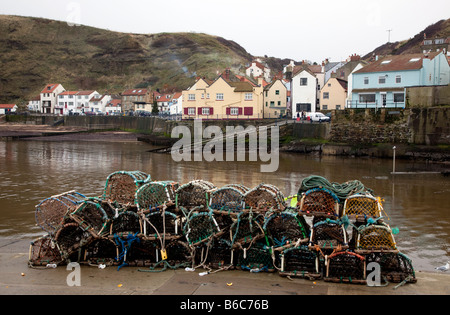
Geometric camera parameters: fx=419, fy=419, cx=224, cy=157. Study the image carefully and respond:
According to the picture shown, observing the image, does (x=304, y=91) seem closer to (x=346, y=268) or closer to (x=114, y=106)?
(x=346, y=268)

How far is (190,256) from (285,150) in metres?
29.1

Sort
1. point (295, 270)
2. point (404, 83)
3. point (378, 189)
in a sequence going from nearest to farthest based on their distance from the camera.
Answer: point (295, 270) < point (378, 189) < point (404, 83)

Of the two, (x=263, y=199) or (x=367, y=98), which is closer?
(x=263, y=199)

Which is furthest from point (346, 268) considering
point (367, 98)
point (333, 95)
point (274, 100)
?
point (274, 100)

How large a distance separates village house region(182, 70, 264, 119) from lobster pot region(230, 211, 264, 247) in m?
41.8

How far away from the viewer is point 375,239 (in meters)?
8.21

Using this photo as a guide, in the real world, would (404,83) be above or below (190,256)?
above

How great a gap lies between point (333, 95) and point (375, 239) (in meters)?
42.6

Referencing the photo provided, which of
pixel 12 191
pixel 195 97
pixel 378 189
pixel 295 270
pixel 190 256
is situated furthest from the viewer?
pixel 195 97

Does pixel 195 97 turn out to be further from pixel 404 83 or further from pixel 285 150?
pixel 404 83

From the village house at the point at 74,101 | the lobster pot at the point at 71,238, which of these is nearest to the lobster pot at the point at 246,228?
the lobster pot at the point at 71,238

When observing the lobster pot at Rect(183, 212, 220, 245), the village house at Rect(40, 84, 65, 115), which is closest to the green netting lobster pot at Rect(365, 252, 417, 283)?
the lobster pot at Rect(183, 212, 220, 245)

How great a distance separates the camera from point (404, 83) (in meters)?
39.4
